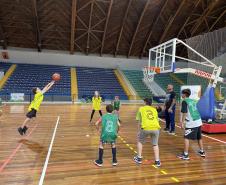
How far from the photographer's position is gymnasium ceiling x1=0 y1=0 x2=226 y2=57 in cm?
2127

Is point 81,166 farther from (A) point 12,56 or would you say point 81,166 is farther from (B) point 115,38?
(A) point 12,56

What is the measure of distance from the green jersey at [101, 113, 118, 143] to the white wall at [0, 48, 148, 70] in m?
23.3

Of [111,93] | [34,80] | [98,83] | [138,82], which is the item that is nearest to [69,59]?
[98,83]

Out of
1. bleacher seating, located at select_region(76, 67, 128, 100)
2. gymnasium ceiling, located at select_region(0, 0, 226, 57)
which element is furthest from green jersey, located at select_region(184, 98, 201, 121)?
bleacher seating, located at select_region(76, 67, 128, 100)

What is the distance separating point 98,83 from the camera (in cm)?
2705

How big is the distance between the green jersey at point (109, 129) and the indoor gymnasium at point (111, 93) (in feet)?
0.07

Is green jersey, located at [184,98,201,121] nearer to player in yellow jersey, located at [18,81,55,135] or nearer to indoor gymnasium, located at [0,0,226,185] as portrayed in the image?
indoor gymnasium, located at [0,0,226,185]

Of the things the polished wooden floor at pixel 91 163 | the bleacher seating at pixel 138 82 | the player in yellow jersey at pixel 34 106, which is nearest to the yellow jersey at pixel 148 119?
the polished wooden floor at pixel 91 163

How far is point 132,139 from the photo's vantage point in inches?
337

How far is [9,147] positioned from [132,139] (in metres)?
3.86

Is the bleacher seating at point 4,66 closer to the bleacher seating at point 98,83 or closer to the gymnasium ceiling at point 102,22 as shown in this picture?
the gymnasium ceiling at point 102,22

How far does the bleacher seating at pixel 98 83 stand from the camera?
25.3 meters

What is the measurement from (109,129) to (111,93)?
20052 millimetres

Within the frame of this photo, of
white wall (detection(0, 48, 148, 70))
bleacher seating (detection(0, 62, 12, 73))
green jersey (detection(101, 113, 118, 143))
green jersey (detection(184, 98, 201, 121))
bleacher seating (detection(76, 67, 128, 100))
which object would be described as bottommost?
green jersey (detection(101, 113, 118, 143))
